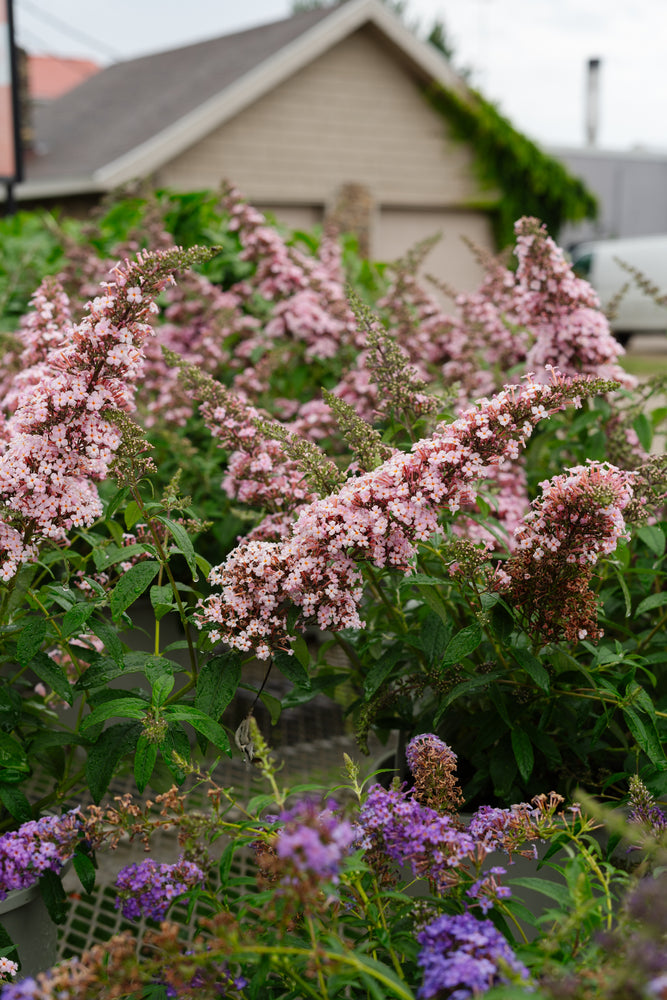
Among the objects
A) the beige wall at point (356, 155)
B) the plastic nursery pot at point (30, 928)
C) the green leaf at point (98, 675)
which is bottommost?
the plastic nursery pot at point (30, 928)

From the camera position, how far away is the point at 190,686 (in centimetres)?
154

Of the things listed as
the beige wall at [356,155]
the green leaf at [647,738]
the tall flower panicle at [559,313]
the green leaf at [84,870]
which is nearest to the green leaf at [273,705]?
the green leaf at [84,870]

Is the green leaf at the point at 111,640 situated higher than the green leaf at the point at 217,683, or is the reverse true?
the green leaf at the point at 111,640

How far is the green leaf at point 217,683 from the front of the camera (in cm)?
142

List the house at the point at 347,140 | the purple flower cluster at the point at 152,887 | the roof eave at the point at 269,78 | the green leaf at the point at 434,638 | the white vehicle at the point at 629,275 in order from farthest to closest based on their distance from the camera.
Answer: the white vehicle at the point at 629,275, the house at the point at 347,140, the roof eave at the point at 269,78, the green leaf at the point at 434,638, the purple flower cluster at the point at 152,887

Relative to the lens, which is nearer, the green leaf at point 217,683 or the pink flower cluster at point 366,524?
the pink flower cluster at point 366,524

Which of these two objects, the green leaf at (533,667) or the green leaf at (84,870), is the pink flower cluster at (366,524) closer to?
the green leaf at (533,667)

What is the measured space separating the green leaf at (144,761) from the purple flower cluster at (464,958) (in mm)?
465

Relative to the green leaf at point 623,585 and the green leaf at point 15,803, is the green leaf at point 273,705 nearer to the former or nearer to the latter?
the green leaf at point 15,803

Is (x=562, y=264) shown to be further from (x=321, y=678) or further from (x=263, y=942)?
(x=263, y=942)

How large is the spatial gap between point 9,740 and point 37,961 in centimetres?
36

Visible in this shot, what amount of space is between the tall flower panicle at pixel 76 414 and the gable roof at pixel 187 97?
10.0 meters

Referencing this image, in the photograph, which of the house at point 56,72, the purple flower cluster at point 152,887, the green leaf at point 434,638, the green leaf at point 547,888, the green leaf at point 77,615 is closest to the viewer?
the green leaf at point 547,888

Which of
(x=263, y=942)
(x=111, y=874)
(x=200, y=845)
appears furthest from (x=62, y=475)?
(x=111, y=874)
